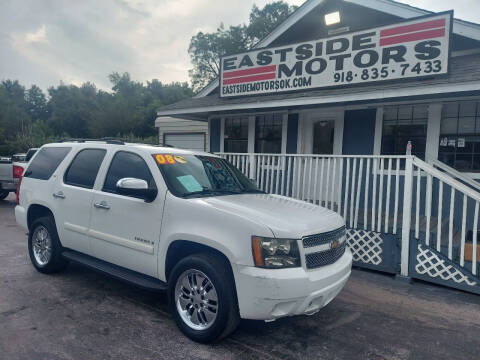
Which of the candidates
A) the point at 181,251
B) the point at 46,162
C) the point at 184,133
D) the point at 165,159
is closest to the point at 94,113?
the point at 184,133

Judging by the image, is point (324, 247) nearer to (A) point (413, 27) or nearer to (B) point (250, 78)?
(A) point (413, 27)

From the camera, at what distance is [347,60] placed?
7.80m

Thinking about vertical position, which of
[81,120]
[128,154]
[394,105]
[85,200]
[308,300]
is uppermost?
[81,120]

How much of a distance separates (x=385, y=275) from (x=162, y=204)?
4.01 meters

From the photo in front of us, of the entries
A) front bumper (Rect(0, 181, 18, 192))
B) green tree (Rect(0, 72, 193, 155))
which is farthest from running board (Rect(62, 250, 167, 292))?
green tree (Rect(0, 72, 193, 155))

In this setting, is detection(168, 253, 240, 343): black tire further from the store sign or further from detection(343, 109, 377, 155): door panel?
detection(343, 109, 377, 155): door panel

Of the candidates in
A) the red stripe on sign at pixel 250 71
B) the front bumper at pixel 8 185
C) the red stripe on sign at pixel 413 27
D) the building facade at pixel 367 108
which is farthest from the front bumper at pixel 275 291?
the front bumper at pixel 8 185

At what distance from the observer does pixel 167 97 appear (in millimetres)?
46125

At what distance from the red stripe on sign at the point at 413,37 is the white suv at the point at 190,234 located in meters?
4.72

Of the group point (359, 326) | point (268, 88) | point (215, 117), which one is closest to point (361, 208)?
point (268, 88)

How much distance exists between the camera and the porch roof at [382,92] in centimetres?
641

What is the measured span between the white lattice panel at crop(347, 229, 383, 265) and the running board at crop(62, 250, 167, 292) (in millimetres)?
3660

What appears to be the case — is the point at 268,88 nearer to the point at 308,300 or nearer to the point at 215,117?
the point at 215,117

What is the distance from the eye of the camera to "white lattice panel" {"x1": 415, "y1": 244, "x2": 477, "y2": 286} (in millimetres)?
5090
